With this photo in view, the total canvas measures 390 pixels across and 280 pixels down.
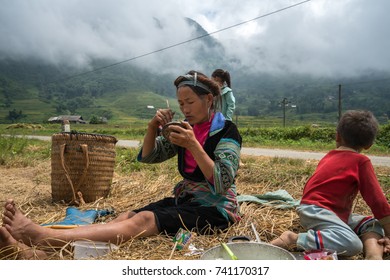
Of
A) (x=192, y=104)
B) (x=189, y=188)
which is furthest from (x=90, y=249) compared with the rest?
(x=192, y=104)

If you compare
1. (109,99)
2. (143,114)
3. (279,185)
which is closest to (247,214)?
(279,185)

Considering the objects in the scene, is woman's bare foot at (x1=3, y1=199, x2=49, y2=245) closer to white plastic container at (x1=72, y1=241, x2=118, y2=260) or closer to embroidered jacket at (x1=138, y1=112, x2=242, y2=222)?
white plastic container at (x1=72, y1=241, x2=118, y2=260)

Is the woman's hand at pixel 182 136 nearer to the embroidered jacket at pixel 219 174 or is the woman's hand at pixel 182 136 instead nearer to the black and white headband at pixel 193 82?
the embroidered jacket at pixel 219 174

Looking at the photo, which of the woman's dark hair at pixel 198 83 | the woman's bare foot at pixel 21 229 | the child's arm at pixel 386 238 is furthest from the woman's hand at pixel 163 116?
the child's arm at pixel 386 238

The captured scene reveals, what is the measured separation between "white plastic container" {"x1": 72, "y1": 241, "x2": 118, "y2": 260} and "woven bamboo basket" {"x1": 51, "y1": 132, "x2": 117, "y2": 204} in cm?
176

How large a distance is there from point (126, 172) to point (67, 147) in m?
1.91

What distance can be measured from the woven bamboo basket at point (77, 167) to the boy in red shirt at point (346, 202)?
7.71ft

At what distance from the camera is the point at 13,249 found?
6.47 ft

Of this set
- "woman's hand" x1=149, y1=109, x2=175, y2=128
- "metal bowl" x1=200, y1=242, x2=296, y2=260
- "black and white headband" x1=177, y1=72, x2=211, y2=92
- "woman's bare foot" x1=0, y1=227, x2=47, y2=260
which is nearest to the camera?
"metal bowl" x1=200, y1=242, x2=296, y2=260

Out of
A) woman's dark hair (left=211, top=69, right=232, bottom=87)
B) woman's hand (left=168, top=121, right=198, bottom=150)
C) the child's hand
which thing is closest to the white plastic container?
woman's hand (left=168, top=121, right=198, bottom=150)

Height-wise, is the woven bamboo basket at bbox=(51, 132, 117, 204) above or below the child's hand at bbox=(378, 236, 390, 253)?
above

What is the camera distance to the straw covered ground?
7.44 feet

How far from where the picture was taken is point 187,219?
7.91 ft

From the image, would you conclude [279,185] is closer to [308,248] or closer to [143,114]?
[308,248]
